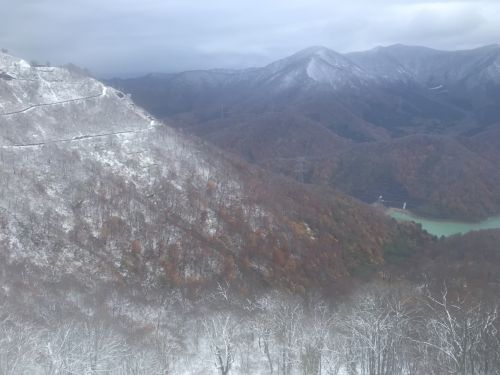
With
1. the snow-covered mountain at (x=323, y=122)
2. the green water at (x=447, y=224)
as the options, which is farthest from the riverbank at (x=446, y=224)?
the snow-covered mountain at (x=323, y=122)

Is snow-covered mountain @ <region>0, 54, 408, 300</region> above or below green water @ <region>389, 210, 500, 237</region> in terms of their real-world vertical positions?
above

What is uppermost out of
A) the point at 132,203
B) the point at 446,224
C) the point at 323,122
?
the point at 323,122

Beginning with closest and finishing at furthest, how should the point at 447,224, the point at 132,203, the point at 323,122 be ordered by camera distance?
the point at 132,203
the point at 447,224
the point at 323,122

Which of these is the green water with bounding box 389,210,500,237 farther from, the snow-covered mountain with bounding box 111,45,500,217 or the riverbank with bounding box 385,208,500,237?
the snow-covered mountain with bounding box 111,45,500,217

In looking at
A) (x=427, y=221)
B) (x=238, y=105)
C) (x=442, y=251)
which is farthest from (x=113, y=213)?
(x=238, y=105)

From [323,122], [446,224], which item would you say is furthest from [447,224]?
[323,122]

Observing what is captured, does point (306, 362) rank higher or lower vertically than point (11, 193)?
lower

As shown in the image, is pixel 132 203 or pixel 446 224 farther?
pixel 446 224

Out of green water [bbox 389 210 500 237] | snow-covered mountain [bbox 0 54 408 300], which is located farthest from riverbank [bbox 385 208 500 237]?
snow-covered mountain [bbox 0 54 408 300]

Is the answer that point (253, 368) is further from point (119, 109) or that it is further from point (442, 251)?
point (119, 109)

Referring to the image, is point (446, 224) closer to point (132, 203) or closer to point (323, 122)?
point (132, 203)

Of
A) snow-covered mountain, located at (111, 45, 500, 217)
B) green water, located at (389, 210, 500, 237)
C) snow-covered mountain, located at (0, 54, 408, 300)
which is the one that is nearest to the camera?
snow-covered mountain, located at (0, 54, 408, 300)
